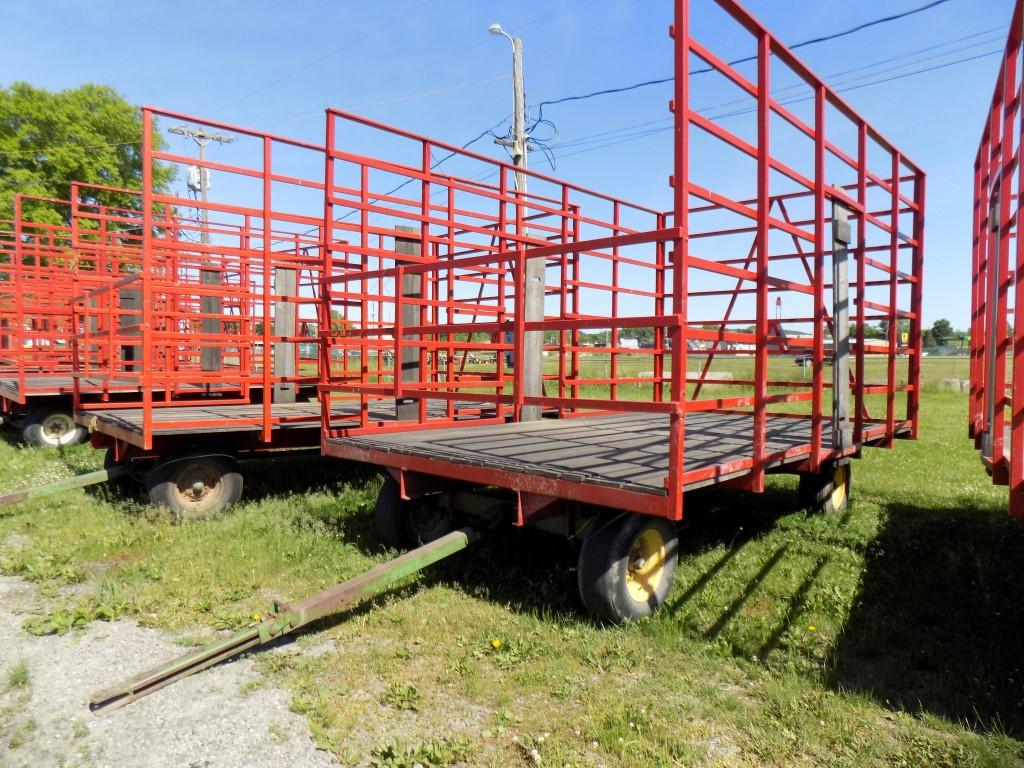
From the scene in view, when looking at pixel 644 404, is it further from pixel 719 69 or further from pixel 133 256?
pixel 133 256

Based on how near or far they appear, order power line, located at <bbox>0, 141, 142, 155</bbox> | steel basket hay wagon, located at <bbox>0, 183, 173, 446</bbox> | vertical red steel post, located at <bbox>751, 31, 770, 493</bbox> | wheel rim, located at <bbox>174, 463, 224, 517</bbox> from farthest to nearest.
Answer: power line, located at <bbox>0, 141, 142, 155</bbox>, steel basket hay wagon, located at <bbox>0, 183, 173, 446</bbox>, wheel rim, located at <bbox>174, 463, 224, 517</bbox>, vertical red steel post, located at <bbox>751, 31, 770, 493</bbox>

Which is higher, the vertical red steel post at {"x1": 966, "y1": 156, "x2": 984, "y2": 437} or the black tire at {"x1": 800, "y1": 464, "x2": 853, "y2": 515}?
the vertical red steel post at {"x1": 966, "y1": 156, "x2": 984, "y2": 437}

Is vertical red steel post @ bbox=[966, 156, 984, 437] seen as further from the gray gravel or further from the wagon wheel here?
the wagon wheel

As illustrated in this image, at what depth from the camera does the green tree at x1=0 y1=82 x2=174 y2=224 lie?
25938mm

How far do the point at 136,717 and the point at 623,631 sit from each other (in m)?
2.36

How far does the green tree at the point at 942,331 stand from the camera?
96.1 metres

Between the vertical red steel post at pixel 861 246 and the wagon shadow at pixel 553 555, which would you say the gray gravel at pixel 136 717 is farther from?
the vertical red steel post at pixel 861 246

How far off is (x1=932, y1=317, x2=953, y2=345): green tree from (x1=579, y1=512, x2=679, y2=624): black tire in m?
107

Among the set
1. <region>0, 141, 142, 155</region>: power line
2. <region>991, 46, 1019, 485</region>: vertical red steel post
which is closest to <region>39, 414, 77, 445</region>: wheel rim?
<region>991, 46, 1019, 485</region>: vertical red steel post

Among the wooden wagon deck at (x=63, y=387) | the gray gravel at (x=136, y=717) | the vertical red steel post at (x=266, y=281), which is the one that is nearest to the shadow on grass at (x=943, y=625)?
the gray gravel at (x=136, y=717)

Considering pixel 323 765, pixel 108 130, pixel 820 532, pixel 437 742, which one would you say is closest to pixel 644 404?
pixel 437 742

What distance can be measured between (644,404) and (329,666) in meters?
2.08

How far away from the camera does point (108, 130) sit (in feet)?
94.5

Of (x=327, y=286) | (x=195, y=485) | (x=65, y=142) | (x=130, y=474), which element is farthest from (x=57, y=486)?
(x=65, y=142)
